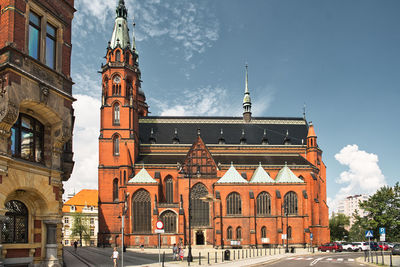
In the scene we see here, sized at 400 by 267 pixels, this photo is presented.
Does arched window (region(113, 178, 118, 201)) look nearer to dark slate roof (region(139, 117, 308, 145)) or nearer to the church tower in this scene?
the church tower

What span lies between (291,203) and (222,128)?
70.1 ft

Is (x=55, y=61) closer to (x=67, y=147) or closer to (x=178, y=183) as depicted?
(x=67, y=147)

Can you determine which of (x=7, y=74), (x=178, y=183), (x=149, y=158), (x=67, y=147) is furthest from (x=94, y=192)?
(x=7, y=74)

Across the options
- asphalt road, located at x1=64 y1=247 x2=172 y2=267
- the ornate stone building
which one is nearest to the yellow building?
asphalt road, located at x1=64 y1=247 x2=172 y2=267

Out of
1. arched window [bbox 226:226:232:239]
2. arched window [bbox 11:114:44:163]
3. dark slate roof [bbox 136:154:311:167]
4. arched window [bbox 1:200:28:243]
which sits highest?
dark slate roof [bbox 136:154:311:167]

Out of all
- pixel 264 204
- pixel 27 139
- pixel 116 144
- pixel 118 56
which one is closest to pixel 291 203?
pixel 264 204

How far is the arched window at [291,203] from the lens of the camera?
61.7 meters

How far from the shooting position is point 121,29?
235 feet

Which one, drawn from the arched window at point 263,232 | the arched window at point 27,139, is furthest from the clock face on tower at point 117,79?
the arched window at point 27,139

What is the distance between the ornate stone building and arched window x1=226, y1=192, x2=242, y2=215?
42.8m

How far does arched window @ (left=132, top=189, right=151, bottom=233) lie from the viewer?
60812 mm

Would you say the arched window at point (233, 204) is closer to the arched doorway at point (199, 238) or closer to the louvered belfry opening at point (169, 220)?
the arched doorway at point (199, 238)

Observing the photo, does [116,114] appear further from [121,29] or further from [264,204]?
[264,204]

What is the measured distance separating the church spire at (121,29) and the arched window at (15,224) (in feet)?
181
